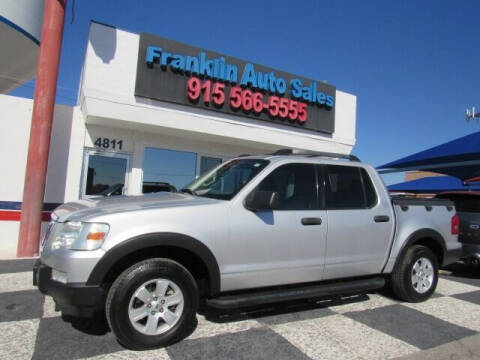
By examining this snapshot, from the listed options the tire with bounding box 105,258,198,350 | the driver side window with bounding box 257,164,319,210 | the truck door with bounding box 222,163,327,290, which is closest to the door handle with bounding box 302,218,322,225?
the truck door with bounding box 222,163,327,290

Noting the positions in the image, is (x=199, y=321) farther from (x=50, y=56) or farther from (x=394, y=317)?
(x=50, y=56)

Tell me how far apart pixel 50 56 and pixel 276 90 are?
610cm

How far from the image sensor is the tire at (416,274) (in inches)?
202

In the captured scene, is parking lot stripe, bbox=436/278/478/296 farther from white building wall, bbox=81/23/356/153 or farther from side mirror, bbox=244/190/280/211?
white building wall, bbox=81/23/356/153

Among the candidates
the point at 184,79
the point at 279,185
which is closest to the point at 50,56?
the point at 184,79

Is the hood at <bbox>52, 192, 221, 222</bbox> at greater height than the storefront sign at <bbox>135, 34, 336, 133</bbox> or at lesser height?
lesser

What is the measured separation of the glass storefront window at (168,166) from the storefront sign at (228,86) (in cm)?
136

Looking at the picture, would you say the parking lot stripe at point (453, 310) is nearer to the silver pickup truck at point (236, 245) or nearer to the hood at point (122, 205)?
the silver pickup truck at point (236, 245)

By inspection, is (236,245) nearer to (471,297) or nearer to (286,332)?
(286,332)

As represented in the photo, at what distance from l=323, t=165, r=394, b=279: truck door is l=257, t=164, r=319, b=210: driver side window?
8.0 inches

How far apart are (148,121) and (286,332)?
6323mm

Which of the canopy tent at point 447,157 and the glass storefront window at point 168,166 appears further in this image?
the glass storefront window at point 168,166

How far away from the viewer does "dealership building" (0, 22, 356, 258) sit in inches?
330

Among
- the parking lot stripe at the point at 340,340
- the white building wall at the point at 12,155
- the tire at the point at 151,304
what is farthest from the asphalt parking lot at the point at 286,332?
the white building wall at the point at 12,155
